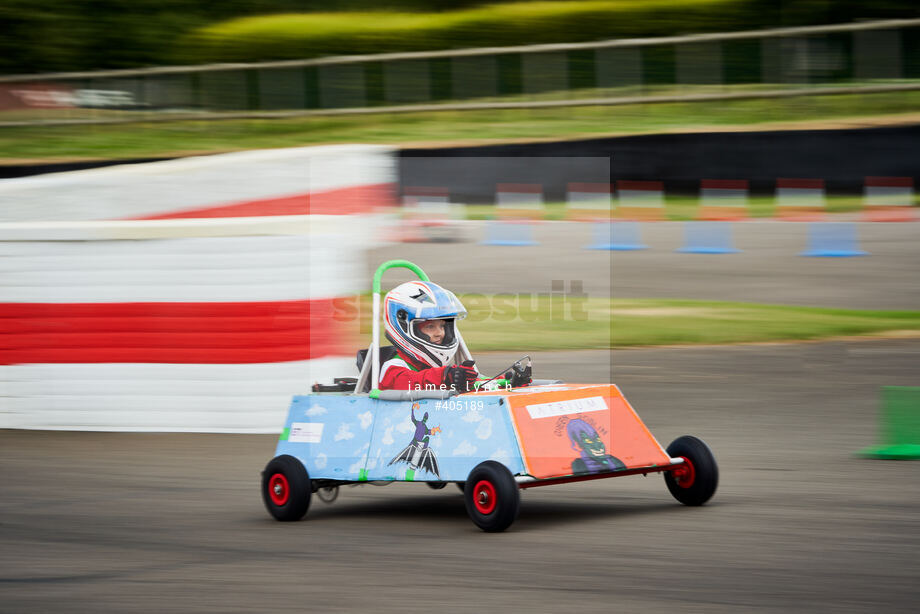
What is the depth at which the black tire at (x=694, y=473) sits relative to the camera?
24.7 ft

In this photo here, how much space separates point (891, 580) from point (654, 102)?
2151cm

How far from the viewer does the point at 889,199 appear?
69.5ft

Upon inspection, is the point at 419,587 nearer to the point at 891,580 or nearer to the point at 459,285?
the point at 891,580

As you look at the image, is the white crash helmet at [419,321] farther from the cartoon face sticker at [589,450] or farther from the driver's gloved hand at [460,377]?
the cartoon face sticker at [589,450]

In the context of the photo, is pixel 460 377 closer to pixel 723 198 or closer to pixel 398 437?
pixel 398 437

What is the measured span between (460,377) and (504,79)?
21.5m

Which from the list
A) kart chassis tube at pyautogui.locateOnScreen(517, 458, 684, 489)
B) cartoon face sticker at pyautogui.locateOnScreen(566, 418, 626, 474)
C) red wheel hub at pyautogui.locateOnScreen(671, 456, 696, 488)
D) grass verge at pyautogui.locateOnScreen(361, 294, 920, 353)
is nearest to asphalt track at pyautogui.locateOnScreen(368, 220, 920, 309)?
grass verge at pyautogui.locateOnScreen(361, 294, 920, 353)

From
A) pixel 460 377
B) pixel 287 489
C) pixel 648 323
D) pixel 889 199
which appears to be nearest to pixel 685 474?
pixel 460 377

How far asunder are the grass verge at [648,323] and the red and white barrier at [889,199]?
5.45 m

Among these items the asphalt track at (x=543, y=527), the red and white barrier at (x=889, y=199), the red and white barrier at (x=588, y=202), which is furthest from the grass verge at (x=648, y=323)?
the red and white barrier at (x=588, y=202)

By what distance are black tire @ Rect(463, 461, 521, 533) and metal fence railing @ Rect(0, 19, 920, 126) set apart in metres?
18.8

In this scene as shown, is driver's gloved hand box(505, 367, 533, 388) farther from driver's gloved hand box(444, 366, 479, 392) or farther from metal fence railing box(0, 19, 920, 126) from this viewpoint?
metal fence railing box(0, 19, 920, 126)

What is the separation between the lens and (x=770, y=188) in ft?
74.3

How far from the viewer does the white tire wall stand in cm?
1098
